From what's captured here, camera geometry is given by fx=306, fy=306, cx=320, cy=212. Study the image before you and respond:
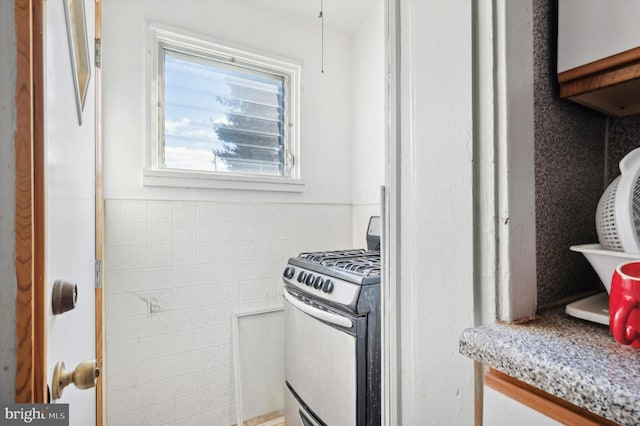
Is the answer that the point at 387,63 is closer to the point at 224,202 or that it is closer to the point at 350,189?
the point at 224,202

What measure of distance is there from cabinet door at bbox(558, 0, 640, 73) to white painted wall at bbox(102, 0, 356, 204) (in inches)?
66.8

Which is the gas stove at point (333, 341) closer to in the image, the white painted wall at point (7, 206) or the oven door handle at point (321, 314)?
the oven door handle at point (321, 314)


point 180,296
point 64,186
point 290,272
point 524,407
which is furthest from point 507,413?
point 180,296

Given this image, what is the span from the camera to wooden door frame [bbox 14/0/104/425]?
15.1 inches

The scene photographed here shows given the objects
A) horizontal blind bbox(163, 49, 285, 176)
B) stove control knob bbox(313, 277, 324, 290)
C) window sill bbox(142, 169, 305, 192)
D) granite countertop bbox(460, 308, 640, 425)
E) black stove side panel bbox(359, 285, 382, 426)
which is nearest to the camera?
granite countertop bbox(460, 308, 640, 425)

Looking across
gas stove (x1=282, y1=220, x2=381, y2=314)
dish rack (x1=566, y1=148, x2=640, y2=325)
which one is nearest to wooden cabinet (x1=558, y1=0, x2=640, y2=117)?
dish rack (x1=566, y1=148, x2=640, y2=325)

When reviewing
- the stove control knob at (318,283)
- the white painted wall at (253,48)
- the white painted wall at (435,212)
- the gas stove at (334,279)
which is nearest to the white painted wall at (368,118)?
the white painted wall at (253,48)

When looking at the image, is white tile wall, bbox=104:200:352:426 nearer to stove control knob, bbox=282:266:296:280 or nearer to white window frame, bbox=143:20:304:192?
white window frame, bbox=143:20:304:192

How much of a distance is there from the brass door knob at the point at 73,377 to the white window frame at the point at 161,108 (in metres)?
1.29

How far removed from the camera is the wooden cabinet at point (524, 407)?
0.38m

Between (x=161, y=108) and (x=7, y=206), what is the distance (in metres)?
1.61

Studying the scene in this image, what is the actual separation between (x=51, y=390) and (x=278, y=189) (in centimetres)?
167

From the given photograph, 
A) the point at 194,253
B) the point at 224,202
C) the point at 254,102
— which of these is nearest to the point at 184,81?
the point at 254,102

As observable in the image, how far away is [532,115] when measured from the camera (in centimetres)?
55
